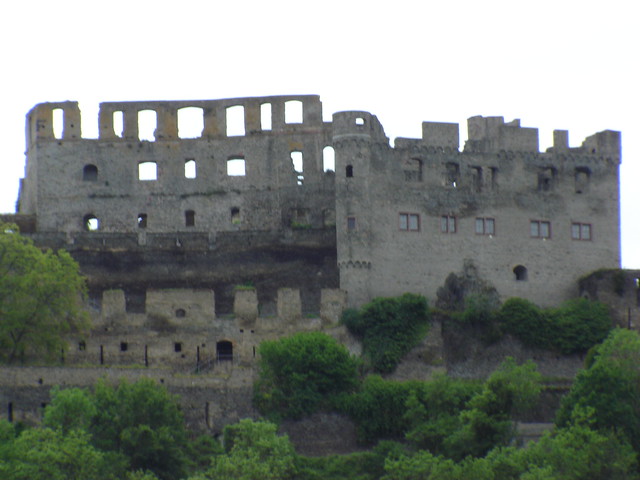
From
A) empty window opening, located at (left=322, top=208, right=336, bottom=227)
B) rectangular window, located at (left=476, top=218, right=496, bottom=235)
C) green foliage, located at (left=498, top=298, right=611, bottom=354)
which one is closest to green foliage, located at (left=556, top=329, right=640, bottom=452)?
green foliage, located at (left=498, top=298, right=611, bottom=354)

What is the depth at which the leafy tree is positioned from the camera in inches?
2702

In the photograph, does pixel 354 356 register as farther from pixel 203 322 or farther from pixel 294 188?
pixel 294 188

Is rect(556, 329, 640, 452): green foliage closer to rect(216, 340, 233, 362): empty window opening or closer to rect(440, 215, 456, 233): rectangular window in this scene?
rect(440, 215, 456, 233): rectangular window

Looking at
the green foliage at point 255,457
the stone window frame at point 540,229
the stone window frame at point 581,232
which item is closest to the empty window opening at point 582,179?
the stone window frame at point 581,232

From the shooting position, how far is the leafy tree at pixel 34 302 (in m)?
68.6

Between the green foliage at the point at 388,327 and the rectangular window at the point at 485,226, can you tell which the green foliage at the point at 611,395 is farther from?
the rectangular window at the point at 485,226

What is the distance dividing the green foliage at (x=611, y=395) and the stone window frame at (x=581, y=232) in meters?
12.0

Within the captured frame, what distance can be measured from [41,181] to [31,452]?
22.3 meters

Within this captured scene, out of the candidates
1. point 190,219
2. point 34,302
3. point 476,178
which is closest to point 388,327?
point 476,178

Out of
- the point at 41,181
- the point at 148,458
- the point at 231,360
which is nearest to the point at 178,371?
the point at 231,360

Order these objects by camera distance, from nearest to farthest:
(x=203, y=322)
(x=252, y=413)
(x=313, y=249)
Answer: (x=252, y=413) → (x=203, y=322) → (x=313, y=249)

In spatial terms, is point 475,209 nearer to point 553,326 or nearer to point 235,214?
point 553,326

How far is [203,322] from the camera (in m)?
71.9

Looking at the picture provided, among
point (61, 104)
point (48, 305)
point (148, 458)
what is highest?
point (61, 104)
